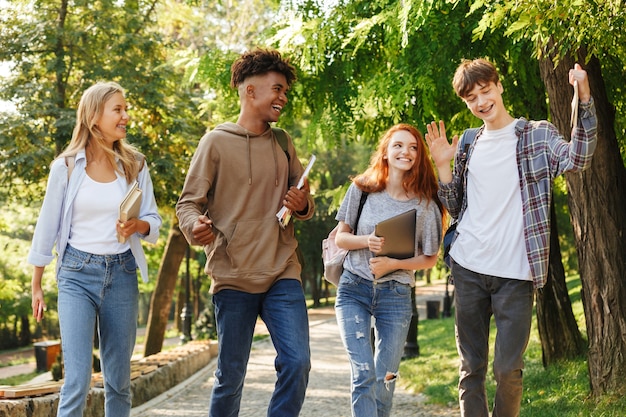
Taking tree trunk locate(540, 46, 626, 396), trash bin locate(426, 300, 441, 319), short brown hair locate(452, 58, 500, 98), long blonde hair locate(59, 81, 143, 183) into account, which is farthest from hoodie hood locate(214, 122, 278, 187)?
trash bin locate(426, 300, 441, 319)

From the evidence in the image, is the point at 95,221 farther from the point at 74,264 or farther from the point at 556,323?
the point at 556,323

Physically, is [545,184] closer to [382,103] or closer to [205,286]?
[382,103]

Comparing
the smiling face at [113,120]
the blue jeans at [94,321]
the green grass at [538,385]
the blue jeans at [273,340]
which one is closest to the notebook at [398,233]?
the blue jeans at [273,340]

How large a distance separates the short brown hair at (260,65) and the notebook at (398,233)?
1014mm

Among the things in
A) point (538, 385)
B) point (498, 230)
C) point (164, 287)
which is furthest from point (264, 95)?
point (164, 287)

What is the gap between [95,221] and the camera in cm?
452

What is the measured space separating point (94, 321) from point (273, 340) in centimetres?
100

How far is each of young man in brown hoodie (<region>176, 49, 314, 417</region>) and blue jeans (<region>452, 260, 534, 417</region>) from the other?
0.93 meters

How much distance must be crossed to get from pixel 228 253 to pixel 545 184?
1.78 metres

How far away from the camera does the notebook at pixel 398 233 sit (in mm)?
4703

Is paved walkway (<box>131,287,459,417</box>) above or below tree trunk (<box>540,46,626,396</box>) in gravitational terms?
below

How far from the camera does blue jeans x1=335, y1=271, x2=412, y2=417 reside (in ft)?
15.3

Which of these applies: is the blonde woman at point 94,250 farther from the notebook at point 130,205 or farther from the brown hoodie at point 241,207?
the brown hoodie at point 241,207

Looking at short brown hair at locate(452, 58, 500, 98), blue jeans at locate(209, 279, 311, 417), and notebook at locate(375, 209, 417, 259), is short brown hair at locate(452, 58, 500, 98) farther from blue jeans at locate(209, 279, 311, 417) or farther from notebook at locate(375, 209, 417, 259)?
blue jeans at locate(209, 279, 311, 417)
